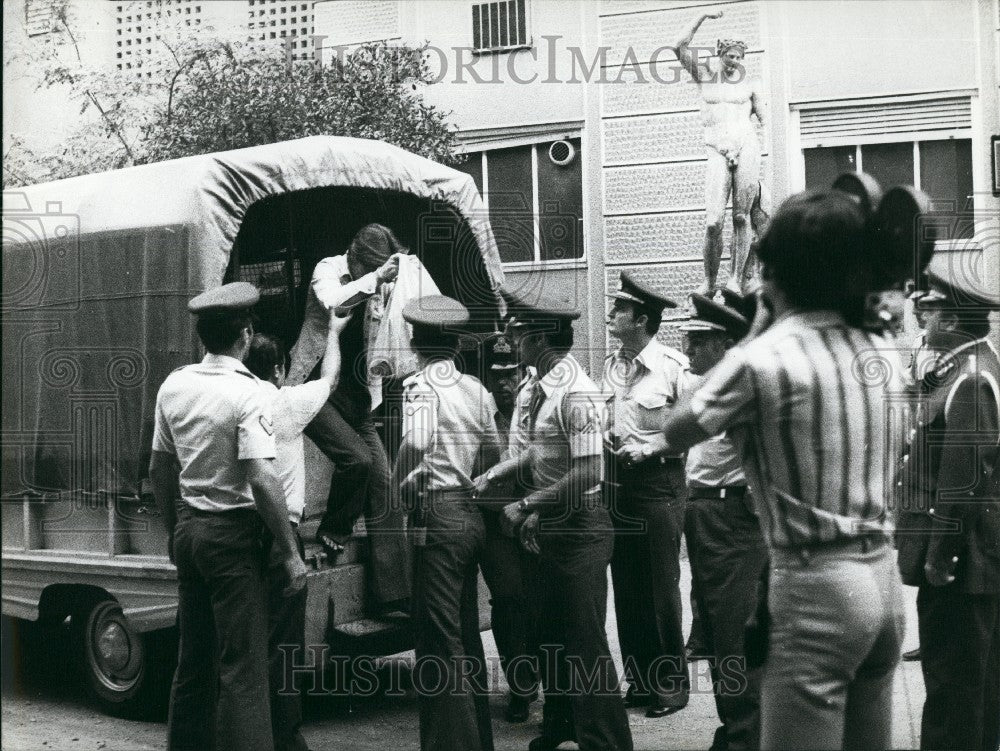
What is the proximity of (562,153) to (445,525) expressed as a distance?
7754 millimetres

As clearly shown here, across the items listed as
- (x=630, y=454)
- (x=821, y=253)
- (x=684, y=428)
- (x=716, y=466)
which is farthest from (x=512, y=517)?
(x=821, y=253)

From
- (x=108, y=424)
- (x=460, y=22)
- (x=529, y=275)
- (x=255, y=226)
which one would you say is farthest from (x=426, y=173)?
(x=460, y=22)

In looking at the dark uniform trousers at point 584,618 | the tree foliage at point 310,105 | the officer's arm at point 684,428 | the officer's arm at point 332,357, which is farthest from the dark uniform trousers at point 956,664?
the tree foliage at point 310,105

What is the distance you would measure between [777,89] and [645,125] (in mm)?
1296

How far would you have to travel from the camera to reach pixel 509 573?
5902 millimetres

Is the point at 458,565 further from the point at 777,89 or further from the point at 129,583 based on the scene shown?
the point at 777,89

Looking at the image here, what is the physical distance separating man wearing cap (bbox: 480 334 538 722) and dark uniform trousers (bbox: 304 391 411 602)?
0.54 metres

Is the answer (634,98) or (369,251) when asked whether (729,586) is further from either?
(634,98)

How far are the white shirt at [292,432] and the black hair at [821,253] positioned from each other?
9.56 ft

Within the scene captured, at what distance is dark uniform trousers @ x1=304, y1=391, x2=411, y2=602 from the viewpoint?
6121mm

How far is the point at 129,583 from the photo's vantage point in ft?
19.6

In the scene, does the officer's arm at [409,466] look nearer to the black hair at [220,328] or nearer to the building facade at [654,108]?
the black hair at [220,328]

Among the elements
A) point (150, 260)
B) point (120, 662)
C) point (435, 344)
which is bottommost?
point (120, 662)

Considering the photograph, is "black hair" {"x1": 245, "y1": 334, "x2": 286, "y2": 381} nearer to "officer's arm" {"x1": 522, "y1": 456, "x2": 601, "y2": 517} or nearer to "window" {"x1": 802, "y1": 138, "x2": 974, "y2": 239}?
"officer's arm" {"x1": 522, "y1": 456, "x2": 601, "y2": 517}
